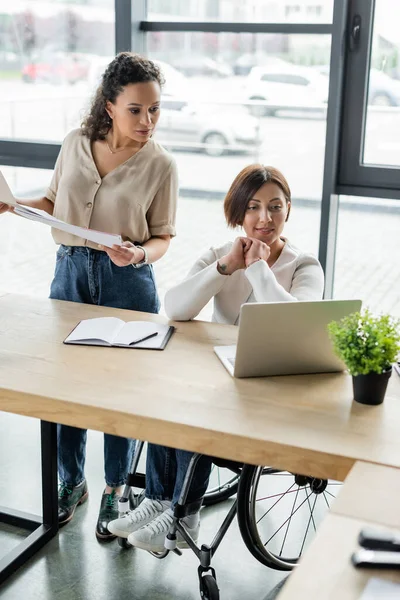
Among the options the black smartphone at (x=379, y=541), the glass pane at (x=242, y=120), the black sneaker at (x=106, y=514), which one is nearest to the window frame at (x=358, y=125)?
the glass pane at (x=242, y=120)

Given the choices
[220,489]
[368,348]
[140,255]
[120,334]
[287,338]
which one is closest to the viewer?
[368,348]

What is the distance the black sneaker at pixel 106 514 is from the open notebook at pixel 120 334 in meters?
0.66

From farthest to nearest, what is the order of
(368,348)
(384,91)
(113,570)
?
(384,91)
(113,570)
(368,348)

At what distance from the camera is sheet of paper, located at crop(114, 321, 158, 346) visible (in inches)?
90.8

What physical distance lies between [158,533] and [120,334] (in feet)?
1.95

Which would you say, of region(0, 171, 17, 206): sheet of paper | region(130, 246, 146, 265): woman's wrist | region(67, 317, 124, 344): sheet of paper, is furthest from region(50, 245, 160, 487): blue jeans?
region(0, 171, 17, 206): sheet of paper

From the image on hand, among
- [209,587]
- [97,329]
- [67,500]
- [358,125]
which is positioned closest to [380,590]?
[209,587]

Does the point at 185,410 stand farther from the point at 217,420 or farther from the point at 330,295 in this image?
the point at 330,295

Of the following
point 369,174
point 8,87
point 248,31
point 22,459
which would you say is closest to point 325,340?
point 369,174

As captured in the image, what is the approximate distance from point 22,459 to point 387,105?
2.05 metres

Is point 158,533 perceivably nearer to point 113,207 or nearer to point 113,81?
point 113,207

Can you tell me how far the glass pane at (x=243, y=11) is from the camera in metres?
3.25

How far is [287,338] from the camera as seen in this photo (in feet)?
6.66

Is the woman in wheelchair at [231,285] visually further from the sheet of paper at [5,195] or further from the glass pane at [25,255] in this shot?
the glass pane at [25,255]
